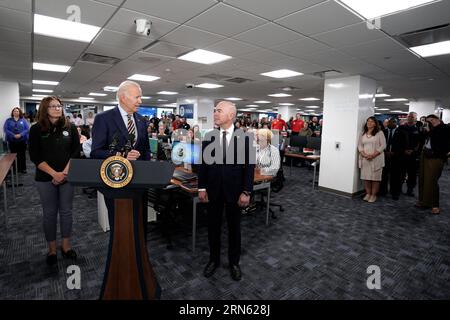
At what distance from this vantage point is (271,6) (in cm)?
241

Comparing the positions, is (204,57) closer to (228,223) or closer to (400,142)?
(228,223)

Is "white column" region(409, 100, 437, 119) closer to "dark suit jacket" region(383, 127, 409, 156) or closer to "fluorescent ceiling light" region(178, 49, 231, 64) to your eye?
"dark suit jacket" region(383, 127, 409, 156)

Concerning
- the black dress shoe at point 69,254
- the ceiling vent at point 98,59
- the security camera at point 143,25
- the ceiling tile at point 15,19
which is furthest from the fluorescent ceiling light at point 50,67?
the black dress shoe at point 69,254

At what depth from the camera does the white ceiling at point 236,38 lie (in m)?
2.49

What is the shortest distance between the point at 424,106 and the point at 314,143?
7051 millimetres

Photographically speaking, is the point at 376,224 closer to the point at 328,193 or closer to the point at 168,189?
the point at 328,193

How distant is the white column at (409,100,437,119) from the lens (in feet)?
34.8

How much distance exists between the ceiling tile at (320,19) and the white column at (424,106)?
10530mm

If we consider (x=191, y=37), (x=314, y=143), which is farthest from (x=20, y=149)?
(x=314, y=143)

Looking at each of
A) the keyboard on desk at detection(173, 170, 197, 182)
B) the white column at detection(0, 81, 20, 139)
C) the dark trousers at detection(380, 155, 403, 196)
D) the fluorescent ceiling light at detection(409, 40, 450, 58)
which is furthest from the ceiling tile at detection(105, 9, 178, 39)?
the white column at detection(0, 81, 20, 139)

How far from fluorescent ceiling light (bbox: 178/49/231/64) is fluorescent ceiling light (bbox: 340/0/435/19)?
2246 millimetres

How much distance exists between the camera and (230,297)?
2.17m

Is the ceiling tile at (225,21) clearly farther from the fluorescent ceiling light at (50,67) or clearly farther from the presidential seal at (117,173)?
the fluorescent ceiling light at (50,67)

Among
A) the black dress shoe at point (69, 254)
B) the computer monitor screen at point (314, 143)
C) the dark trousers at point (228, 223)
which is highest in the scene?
the computer monitor screen at point (314, 143)
